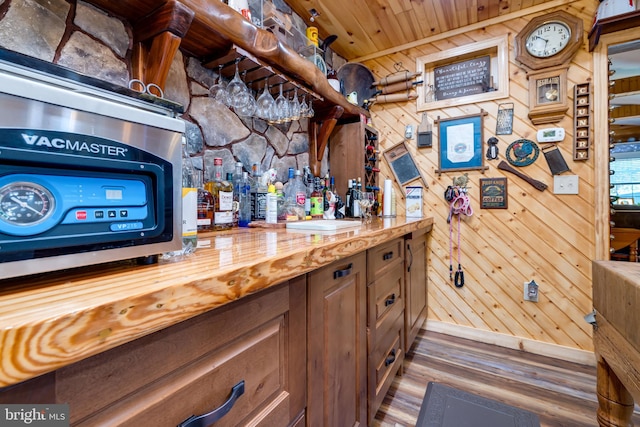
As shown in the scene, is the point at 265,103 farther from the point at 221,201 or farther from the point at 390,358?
the point at 390,358

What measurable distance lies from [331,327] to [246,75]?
129 centimetres

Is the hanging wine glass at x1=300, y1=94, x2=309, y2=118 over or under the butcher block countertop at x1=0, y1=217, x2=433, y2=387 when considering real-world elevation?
over

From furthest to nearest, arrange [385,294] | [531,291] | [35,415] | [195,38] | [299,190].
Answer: [531,291] < [299,190] < [385,294] < [195,38] < [35,415]

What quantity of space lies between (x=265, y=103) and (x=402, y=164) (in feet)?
4.77

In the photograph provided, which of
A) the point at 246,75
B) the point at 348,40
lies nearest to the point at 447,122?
the point at 348,40

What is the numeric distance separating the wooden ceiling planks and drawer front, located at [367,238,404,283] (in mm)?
1655

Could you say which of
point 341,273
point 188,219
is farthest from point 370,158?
point 188,219

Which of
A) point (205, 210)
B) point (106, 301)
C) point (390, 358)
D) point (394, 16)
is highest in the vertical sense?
point (394, 16)

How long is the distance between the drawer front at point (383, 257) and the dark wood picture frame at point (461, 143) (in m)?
1.03

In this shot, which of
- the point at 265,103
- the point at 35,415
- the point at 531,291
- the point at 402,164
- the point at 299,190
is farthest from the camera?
the point at 402,164

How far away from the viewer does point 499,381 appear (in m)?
1.72

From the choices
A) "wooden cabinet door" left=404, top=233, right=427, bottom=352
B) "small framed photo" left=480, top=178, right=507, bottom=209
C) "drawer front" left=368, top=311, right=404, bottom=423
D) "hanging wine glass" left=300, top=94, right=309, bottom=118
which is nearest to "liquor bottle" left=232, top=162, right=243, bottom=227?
"hanging wine glass" left=300, top=94, right=309, bottom=118

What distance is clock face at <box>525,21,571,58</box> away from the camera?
1.94 meters

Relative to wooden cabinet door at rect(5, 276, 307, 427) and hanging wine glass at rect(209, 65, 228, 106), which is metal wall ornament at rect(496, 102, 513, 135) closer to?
hanging wine glass at rect(209, 65, 228, 106)
